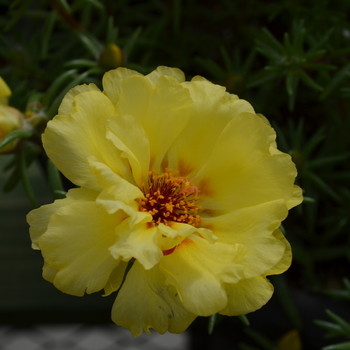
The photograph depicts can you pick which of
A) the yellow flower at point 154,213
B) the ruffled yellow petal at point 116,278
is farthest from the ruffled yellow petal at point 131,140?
the ruffled yellow petal at point 116,278

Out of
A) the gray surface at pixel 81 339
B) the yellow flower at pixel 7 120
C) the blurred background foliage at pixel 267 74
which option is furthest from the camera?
the gray surface at pixel 81 339

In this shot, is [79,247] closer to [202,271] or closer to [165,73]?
[202,271]

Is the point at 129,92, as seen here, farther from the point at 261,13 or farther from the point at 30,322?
the point at 30,322

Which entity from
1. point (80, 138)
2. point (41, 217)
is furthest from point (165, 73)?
point (41, 217)

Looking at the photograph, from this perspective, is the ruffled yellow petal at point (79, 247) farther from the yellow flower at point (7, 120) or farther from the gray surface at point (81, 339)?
the gray surface at point (81, 339)

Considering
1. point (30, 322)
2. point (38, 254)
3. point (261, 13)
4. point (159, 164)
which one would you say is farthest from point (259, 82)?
point (30, 322)

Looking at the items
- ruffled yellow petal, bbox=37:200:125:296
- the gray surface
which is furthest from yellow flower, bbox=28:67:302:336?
the gray surface
